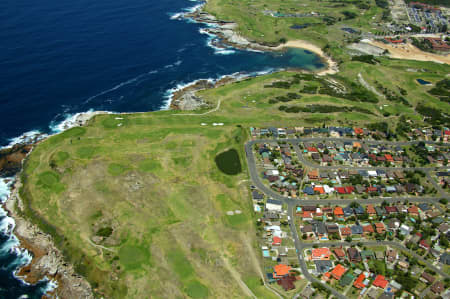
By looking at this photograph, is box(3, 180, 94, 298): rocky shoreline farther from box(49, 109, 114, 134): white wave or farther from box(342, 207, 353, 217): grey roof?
box(342, 207, 353, 217): grey roof

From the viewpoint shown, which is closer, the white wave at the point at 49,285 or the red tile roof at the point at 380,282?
the red tile roof at the point at 380,282

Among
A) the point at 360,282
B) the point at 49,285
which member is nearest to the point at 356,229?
the point at 360,282

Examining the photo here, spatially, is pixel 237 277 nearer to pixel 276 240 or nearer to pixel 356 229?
pixel 276 240

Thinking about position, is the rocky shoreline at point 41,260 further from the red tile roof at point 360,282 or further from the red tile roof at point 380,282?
the red tile roof at point 380,282

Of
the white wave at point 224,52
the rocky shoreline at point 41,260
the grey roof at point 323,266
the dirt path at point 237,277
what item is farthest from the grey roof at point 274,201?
the white wave at point 224,52

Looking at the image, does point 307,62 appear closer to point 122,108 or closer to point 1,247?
point 122,108

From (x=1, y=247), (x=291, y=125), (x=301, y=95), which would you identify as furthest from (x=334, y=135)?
(x=1, y=247)
